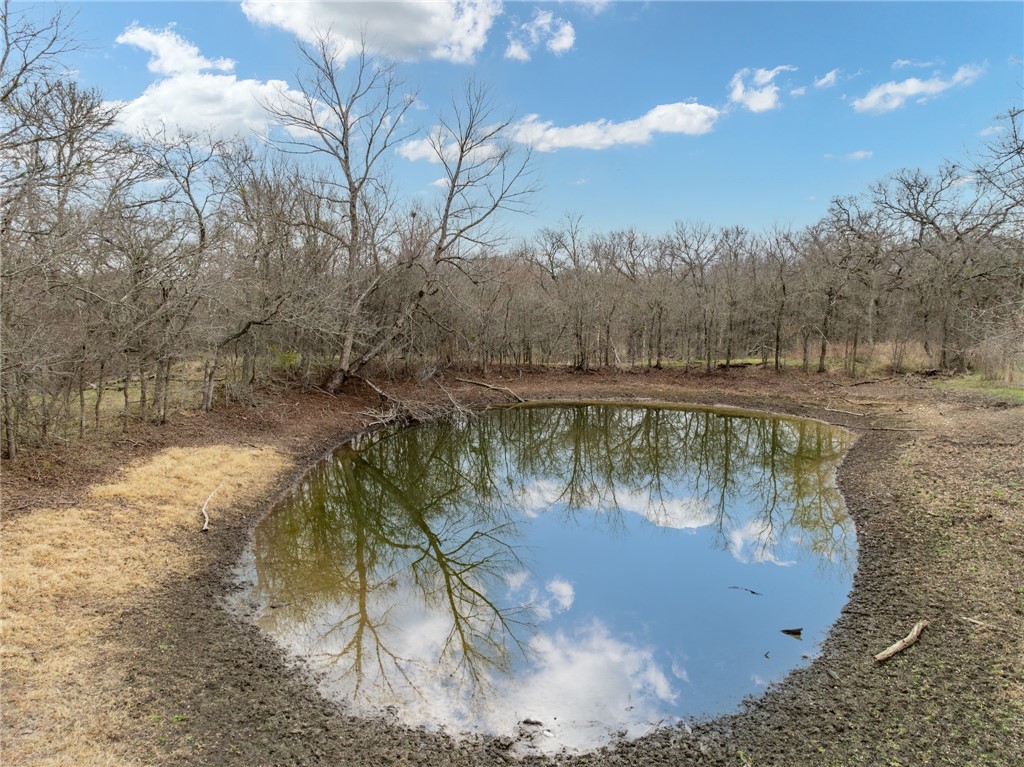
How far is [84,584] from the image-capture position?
21.2 feet

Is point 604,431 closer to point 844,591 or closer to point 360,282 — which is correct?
point 360,282

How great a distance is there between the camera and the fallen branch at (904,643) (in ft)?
18.5

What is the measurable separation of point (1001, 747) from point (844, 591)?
131 inches

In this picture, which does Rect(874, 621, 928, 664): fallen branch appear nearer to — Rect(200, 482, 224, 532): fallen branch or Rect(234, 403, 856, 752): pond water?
Rect(234, 403, 856, 752): pond water

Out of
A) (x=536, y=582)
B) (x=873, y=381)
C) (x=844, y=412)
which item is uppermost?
(x=873, y=381)

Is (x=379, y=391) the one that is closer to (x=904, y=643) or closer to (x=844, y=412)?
(x=844, y=412)

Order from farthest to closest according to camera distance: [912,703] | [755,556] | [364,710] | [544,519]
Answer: [544,519], [755,556], [364,710], [912,703]

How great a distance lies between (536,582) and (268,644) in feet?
11.9

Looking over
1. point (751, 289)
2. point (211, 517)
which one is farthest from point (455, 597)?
point (751, 289)

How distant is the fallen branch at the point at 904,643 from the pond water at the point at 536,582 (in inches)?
30.3

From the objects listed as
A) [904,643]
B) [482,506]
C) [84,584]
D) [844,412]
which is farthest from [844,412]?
[84,584]

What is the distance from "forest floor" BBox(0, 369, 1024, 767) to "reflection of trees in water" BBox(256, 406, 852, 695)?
77 centimetres

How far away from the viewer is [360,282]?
61.1 feet

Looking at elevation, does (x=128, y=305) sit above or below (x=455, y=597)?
above
